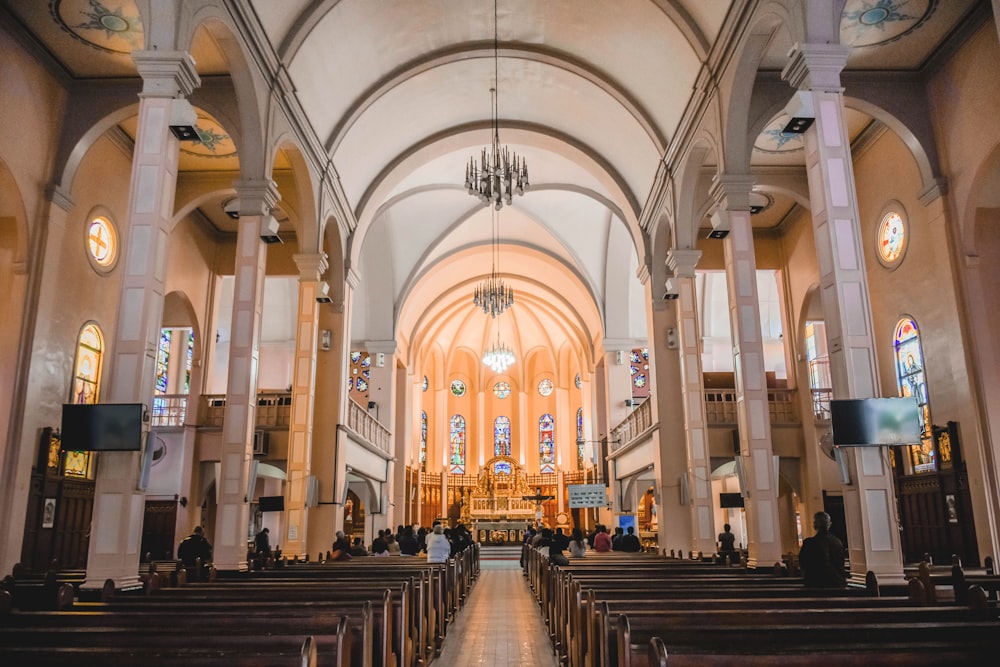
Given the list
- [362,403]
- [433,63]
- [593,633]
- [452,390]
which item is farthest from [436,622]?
[452,390]

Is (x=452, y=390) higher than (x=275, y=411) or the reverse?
higher

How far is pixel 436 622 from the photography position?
318 inches

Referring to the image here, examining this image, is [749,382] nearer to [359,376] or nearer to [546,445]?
[359,376]

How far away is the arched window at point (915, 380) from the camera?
11.5 meters

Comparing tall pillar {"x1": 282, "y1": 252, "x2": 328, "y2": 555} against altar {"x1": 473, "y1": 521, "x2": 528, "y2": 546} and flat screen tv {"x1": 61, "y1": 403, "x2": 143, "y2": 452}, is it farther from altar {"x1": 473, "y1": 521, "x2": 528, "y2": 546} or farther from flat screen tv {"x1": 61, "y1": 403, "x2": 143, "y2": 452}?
altar {"x1": 473, "y1": 521, "x2": 528, "y2": 546}

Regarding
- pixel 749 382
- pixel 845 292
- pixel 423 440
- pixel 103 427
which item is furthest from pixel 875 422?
pixel 423 440

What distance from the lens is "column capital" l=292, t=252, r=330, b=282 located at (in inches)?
512

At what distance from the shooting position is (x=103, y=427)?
6383mm

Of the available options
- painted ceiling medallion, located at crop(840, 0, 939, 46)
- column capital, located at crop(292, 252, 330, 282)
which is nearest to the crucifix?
column capital, located at crop(292, 252, 330, 282)

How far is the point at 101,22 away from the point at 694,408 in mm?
10574

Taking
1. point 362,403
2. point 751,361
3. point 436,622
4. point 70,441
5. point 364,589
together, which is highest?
point 362,403

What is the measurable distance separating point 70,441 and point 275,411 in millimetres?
9693

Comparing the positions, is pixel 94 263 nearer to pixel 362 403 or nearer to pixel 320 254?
pixel 320 254

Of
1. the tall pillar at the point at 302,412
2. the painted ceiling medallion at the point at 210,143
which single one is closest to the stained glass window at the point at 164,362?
the painted ceiling medallion at the point at 210,143
